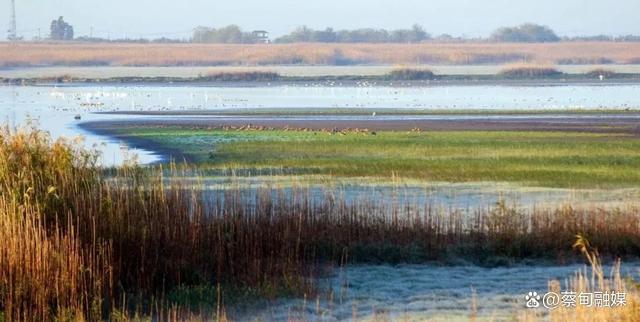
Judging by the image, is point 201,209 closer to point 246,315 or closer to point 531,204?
point 246,315

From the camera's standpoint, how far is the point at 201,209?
1808cm

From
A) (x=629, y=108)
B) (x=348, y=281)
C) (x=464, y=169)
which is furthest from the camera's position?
(x=629, y=108)

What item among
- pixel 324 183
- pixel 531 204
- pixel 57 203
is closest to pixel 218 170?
pixel 324 183

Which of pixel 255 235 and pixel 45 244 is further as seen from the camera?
→ pixel 255 235

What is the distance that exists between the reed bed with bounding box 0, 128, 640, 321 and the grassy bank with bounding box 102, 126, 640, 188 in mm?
9403

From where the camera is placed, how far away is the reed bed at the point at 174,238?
49.5ft

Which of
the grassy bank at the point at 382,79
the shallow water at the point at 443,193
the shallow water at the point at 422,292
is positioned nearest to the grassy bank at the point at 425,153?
the shallow water at the point at 443,193

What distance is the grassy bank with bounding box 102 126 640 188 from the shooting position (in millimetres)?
31164

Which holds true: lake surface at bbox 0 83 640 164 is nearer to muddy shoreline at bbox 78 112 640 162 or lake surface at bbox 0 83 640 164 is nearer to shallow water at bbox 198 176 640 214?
muddy shoreline at bbox 78 112 640 162

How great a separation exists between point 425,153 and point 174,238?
21.6 m

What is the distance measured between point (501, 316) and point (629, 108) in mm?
54507

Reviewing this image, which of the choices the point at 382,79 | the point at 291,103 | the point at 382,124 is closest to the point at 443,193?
the point at 382,124

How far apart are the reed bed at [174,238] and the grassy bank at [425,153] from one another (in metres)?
9.40

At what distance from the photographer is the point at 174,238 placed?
17172 mm
